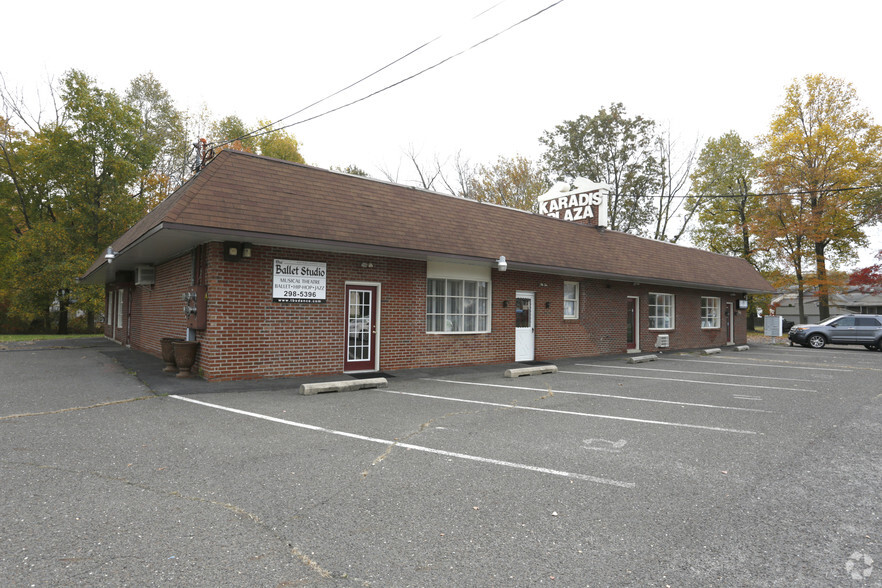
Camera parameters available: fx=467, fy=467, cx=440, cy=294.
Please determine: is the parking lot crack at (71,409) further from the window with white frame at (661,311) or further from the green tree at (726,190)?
the green tree at (726,190)

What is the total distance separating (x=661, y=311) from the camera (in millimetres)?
18469

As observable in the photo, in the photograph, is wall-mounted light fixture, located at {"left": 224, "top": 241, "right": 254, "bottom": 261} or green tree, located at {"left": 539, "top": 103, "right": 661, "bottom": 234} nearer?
wall-mounted light fixture, located at {"left": 224, "top": 241, "right": 254, "bottom": 261}

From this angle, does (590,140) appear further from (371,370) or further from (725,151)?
(371,370)

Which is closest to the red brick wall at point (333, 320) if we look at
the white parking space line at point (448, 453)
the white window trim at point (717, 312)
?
the white parking space line at point (448, 453)

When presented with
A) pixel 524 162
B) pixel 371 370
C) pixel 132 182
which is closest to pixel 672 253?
pixel 371 370

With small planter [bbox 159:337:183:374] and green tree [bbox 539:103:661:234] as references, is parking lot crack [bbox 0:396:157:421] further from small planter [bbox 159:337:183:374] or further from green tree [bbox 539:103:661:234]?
green tree [bbox 539:103:661:234]

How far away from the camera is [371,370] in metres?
10.8

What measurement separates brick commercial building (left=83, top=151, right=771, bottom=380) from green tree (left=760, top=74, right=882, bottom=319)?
15232mm

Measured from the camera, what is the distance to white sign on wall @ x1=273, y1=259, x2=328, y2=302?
30.8 ft

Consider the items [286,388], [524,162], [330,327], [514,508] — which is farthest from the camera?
[524,162]

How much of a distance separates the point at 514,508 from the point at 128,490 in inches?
122

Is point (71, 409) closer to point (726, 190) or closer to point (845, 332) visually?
point (845, 332)

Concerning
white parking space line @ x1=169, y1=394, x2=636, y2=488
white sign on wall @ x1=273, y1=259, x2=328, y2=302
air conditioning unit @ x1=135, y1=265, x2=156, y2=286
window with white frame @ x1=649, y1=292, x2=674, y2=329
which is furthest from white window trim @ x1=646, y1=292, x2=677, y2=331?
air conditioning unit @ x1=135, y1=265, x2=156, y2=286

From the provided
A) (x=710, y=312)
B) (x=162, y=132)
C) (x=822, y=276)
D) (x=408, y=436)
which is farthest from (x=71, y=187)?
(x=822, y=276)
